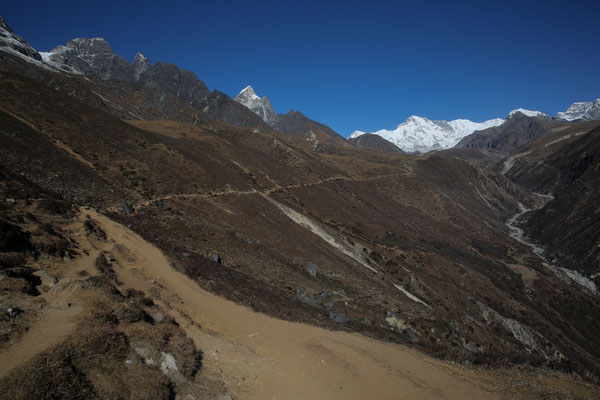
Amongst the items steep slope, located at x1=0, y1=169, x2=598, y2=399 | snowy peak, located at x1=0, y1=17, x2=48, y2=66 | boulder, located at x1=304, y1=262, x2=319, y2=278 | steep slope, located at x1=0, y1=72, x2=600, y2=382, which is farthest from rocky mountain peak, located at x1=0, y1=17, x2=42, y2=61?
steep slope, located at x1=0, y1=169, x2=598, y2=399

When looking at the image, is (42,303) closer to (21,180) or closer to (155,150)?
(21,180)

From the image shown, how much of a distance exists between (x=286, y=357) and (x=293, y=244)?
25260mm

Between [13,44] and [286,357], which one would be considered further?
[13,44]

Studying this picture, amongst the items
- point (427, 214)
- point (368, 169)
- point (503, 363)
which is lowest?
point (503, 363)

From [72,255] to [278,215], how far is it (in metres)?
34.1

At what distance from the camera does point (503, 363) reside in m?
16.3

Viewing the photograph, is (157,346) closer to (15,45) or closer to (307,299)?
(307,299)

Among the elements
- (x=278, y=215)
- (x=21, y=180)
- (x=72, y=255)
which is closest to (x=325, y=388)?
(x=72, y=255)

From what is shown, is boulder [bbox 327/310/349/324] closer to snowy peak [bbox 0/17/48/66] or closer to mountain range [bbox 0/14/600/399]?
mountain range [bbox 0/14/600/399]

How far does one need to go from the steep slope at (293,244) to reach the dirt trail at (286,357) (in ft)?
7.91

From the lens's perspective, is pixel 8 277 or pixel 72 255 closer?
pixel 8 277

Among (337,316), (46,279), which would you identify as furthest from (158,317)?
(337,316)

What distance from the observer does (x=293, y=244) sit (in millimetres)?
39781

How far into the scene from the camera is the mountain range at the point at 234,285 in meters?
11.1
